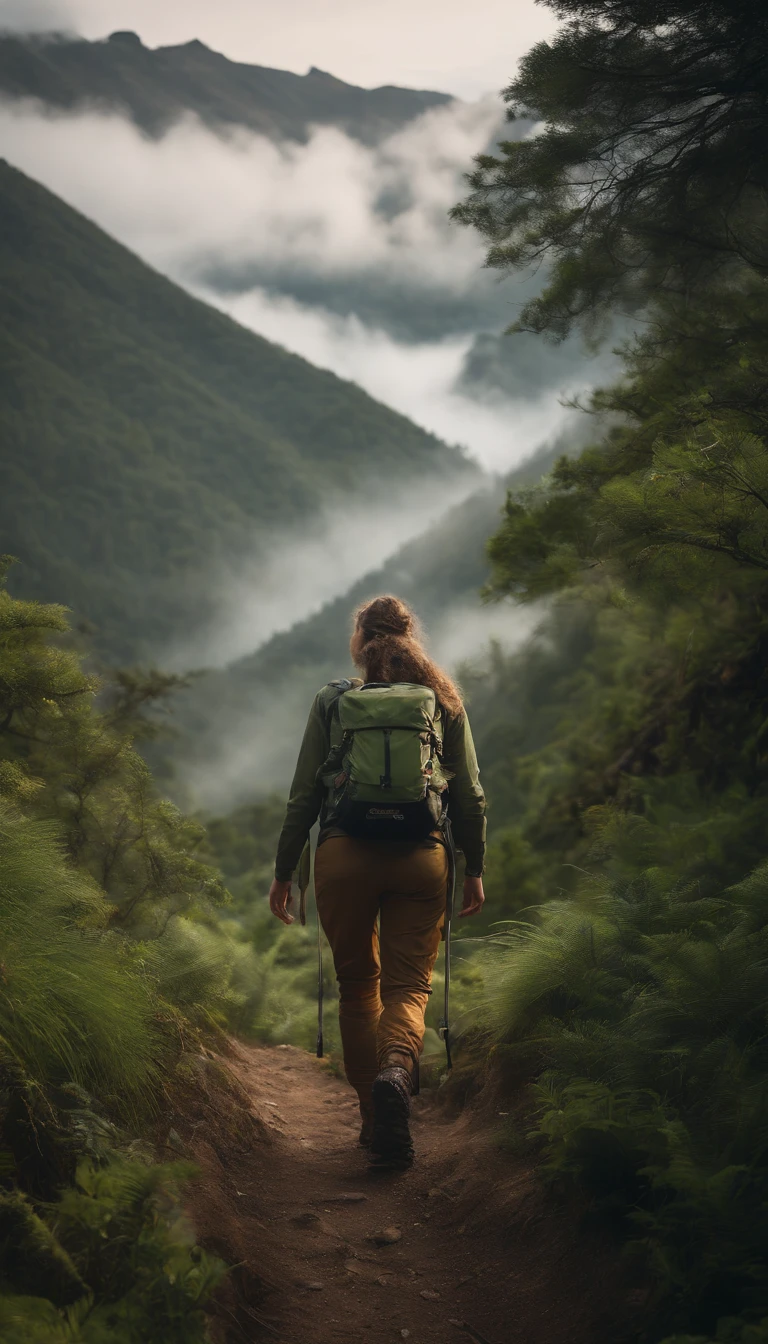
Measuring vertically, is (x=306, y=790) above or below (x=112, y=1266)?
above

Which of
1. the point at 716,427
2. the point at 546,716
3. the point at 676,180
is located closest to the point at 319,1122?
the point at 716,427

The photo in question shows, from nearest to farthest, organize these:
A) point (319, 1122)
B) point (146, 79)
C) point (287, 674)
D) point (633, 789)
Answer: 1. point (319, 1122)
2. point (633, 789)
3. point (287, 674)
4. point (146, 79)

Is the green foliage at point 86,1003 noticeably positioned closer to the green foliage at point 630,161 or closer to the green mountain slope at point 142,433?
the green foliage at point 630,161

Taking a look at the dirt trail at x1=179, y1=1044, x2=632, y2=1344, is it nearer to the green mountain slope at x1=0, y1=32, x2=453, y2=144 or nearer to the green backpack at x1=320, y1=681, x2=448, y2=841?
the green backpack at x1=320, y1=681, x2=448, y2=841

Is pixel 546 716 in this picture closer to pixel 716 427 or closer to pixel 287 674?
pixel 716 427

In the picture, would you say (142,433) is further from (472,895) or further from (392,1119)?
(392,1119)

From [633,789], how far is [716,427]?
14.7ft

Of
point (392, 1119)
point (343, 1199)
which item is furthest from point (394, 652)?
point (343, 1199)

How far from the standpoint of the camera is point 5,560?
607cm

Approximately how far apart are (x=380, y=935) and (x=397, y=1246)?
1331 mm

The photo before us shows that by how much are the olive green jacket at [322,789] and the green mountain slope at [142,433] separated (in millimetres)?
42161

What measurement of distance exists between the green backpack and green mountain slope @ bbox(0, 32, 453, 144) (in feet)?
513

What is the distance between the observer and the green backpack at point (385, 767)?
4441 millimetres

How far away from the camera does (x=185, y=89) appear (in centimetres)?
17438
